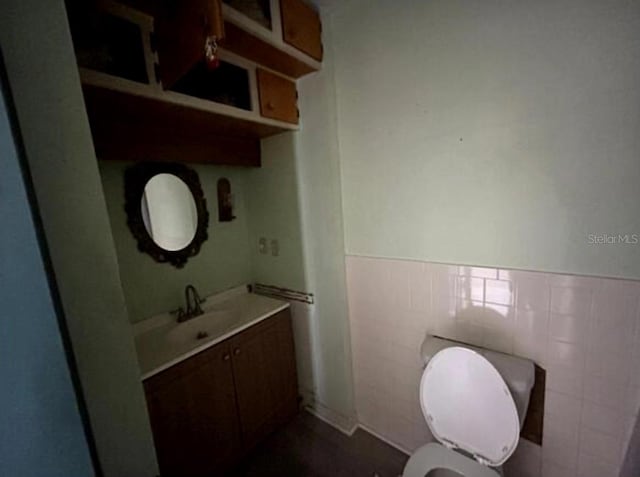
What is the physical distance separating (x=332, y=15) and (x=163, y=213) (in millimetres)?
1374

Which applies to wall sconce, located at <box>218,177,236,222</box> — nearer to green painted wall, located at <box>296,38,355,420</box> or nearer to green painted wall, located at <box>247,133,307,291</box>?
green painted wall, located at <box>247,133,307,291</box>

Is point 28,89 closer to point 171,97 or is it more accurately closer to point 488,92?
point 171,97

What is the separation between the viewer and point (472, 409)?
102cm

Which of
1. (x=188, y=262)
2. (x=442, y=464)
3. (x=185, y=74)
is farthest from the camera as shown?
(x=188, y=262)

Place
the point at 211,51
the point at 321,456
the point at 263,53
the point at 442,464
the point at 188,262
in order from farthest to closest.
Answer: the point at 188,262 < the point at 321,456 < the point at 263,53 < the point at 442,464 < the point at 211,51

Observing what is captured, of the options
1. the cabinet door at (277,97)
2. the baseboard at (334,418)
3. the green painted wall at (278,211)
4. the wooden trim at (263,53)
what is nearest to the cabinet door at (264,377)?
the baseboard at (334,418)

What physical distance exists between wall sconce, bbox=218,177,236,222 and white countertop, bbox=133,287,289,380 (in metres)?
0.51

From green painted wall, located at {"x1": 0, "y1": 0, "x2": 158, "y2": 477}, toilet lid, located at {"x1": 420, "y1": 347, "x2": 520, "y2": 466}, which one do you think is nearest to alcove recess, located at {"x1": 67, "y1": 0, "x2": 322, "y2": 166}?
green painted wall, located at {"x1": 0, "y1": 0, "x2": 158, "y2": 477}

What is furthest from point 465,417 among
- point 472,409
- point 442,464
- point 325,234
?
point 325,234

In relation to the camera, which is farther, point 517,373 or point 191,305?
point 191,305

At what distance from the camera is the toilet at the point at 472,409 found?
3.18 ft

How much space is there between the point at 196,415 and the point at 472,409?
3.86 feet

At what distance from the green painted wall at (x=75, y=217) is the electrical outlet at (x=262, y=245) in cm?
145

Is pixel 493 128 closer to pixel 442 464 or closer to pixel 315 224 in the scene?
pixel 315 224
